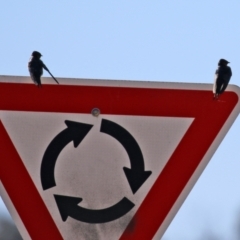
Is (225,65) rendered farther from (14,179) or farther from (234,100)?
(14,179)

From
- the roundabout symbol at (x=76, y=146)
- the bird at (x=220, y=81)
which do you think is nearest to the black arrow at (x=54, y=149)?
the roundabout symbol at (x=76, y=146)

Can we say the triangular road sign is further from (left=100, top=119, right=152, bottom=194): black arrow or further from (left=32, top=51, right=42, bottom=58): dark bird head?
(left=32, top=51, right=42, bottom=58): dark bird head

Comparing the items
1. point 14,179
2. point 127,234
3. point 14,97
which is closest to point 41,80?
point 14,97

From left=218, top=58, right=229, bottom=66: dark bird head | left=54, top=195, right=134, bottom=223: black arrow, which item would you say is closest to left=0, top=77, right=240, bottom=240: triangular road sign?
left=54, top=195, right=134, bottom=223: black arrow

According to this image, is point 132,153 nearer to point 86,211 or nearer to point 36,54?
point 86,211

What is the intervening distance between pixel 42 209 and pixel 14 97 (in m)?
0.37

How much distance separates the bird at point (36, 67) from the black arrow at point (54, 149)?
19 centimetres

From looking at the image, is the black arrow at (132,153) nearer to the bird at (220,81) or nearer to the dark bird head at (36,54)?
the bird at (220,81)

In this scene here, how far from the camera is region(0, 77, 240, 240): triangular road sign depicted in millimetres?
3414

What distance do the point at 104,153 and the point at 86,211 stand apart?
0.18 meters

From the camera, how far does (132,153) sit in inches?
Result: 136

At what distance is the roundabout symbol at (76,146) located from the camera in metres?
3.41

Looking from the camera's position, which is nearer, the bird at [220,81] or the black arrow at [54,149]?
the black arrow at [54,149]

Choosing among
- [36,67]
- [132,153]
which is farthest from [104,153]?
[36,67]
